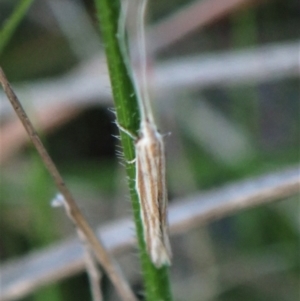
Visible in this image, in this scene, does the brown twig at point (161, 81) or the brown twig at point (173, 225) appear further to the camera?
the brown twig at point (161, 81)

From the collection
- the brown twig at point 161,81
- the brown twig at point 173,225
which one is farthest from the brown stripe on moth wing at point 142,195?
the brown twig at point 161,81

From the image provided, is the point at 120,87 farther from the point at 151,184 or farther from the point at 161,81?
the point at 161,81

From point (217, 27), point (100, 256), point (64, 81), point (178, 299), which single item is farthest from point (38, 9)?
point (100, 256)

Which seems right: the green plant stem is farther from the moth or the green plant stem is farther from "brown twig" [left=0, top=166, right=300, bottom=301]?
"brown twig" [left=0, top=166, right=300, bottom=301]

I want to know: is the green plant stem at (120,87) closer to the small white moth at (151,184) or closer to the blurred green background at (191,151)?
the small white moth at (151,184)

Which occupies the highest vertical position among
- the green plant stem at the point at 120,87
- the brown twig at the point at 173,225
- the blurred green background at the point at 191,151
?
the blurred green background at the point at 191,151

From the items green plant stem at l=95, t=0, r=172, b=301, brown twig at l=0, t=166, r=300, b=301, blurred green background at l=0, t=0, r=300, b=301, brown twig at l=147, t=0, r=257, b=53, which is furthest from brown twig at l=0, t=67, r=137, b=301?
brown twig at l=147, t=0, r=257, b=53
